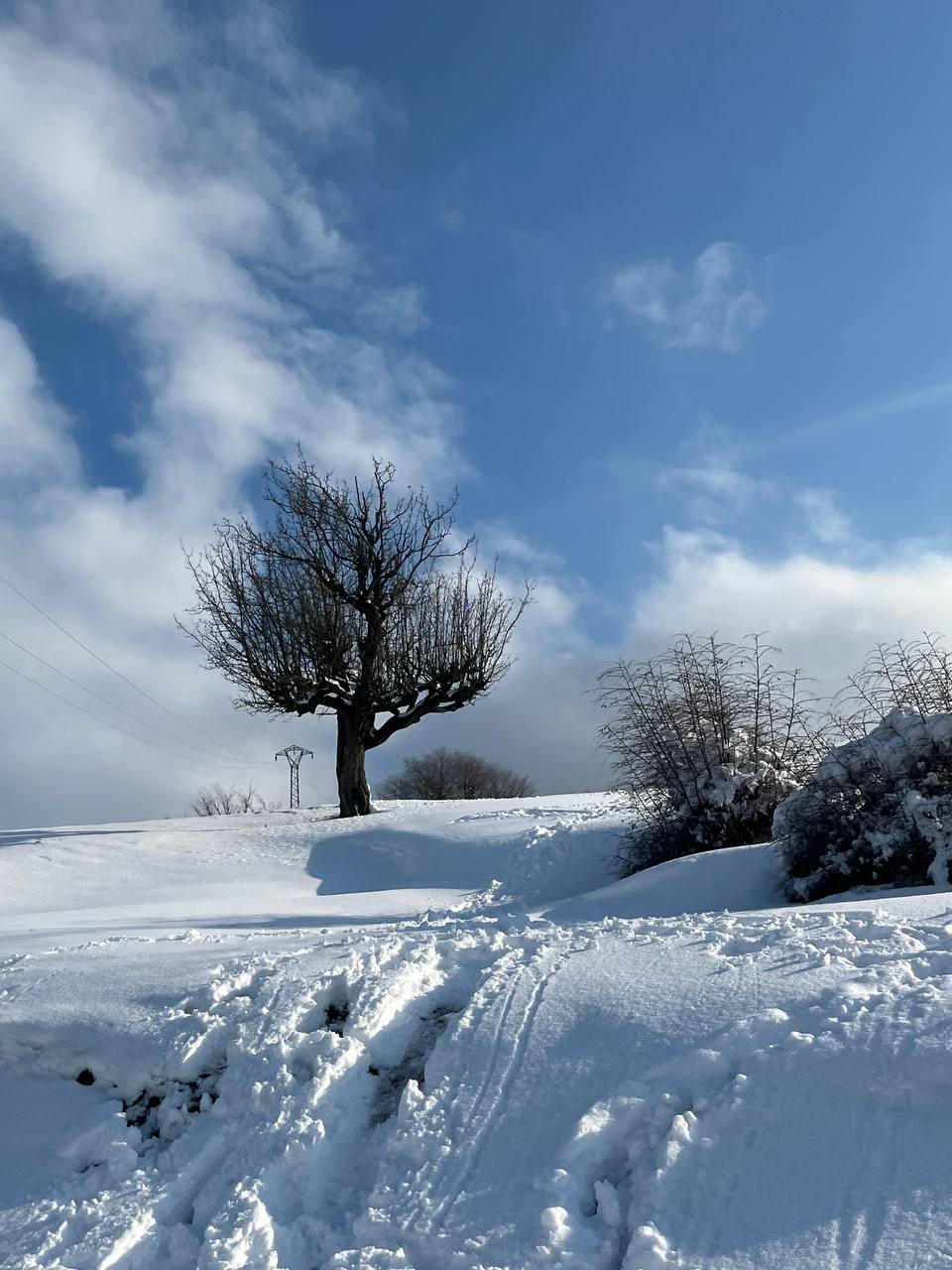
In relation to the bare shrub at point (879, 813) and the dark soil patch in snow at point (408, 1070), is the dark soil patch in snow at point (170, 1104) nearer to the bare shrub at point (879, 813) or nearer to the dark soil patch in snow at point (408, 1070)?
the dark soil patch in snow at point (408, 1070)

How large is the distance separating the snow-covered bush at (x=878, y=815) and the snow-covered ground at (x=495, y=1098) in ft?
7.90

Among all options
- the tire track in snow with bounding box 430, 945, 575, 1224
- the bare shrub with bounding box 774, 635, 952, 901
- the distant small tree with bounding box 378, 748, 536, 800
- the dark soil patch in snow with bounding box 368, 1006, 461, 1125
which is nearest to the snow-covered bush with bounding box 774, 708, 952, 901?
the bare shrub with bounding box 774, 635, 952, 901

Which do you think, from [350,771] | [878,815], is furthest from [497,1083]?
[350,771]

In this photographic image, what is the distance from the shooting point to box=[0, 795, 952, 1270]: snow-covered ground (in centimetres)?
Result: 309

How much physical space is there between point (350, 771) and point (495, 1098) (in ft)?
50.9

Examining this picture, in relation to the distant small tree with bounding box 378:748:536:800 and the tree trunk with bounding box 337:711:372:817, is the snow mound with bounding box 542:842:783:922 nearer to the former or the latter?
the tree trunk with bounding box 337:711:372:817

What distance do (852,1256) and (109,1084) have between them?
10.8 feet

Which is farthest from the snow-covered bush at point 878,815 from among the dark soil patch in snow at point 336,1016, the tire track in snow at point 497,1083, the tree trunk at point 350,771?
the tree trunk at point 350,771

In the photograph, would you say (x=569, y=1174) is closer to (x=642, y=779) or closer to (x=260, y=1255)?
(x=260, y=1255)

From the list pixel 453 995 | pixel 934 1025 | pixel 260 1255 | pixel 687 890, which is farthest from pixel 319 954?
pixel 687 890

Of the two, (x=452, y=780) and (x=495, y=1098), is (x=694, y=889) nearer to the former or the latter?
(x=495, y=1098)

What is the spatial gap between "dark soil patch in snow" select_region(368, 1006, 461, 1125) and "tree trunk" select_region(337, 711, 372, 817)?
47.7 feet

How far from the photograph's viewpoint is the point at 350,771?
19.1 metres

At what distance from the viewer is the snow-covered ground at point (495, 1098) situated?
3088 mm
